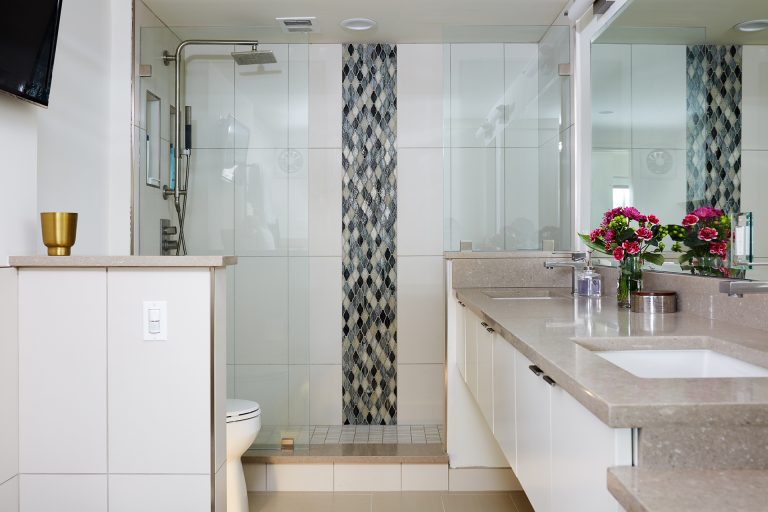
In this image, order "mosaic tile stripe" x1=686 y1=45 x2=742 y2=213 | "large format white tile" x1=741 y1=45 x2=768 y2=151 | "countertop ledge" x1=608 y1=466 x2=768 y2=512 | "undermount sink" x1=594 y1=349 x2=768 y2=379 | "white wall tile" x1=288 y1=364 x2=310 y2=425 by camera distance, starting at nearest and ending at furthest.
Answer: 1. "countertop ledge" x1=608 y1=466 x2=768 y2=512
2. "undermount sink" x1=594 y1=349 x2=768 y2=379
3. "large format white tile" x1=741 y1=45 x2=768 y2=151
4. "mosaic tile stripe" x1=686 y1=45 x2=742 y2=213
5. "white wall tile" x1=288 y1=364 x2=310 y2=425

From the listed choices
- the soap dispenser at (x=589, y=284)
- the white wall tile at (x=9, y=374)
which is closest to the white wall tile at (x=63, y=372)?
the white wall tile at (x=9, y=374)

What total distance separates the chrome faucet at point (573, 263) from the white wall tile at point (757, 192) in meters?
1.08

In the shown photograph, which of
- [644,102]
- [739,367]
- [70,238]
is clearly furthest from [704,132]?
[70,238]

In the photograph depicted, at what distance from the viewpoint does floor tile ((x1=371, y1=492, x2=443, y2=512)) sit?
2.69 metres

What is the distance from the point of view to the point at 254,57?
292cm

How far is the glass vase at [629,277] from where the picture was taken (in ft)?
7.06

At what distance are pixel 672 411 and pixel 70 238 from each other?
6.22 feet

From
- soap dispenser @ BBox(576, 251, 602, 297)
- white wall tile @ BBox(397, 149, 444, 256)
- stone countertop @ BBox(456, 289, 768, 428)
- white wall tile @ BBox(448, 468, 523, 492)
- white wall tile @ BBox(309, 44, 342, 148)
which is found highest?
white wall tile @ BBox(309, 44, 342, 148)

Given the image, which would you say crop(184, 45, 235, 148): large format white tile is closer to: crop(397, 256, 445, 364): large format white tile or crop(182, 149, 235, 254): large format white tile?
Answer: crop(182, 149, 235, 254): large format white tile

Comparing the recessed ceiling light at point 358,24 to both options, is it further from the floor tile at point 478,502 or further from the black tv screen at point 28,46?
the floor tile at point 478,502

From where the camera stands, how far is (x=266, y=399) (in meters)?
2.94

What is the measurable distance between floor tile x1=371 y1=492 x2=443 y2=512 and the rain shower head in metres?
2.13

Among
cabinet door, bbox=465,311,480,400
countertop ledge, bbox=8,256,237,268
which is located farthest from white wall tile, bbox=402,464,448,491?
countertop ledge, bbox=8,256,237,268

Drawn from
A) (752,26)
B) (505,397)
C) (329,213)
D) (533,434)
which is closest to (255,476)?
(329,213)
